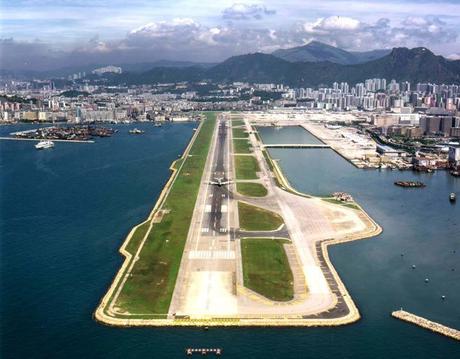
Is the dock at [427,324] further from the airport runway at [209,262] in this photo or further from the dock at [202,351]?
the dock at [202,351]

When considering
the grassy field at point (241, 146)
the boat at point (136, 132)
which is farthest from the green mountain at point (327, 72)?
the grassy field at point (241, 146)

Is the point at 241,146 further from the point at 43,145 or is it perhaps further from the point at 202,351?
the point at 202,351

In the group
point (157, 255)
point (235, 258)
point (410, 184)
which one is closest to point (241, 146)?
point (410, 184)

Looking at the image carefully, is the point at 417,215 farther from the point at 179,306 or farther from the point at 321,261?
the point at 179,306

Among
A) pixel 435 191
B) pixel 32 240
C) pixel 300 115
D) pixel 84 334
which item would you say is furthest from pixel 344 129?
pixel 84 334

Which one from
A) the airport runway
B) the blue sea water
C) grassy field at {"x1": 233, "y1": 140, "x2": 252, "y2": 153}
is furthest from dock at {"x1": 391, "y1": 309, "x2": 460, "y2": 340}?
grassy field at {"x1": 233, "y1": 140, "x2": 252, "y2": 153}
